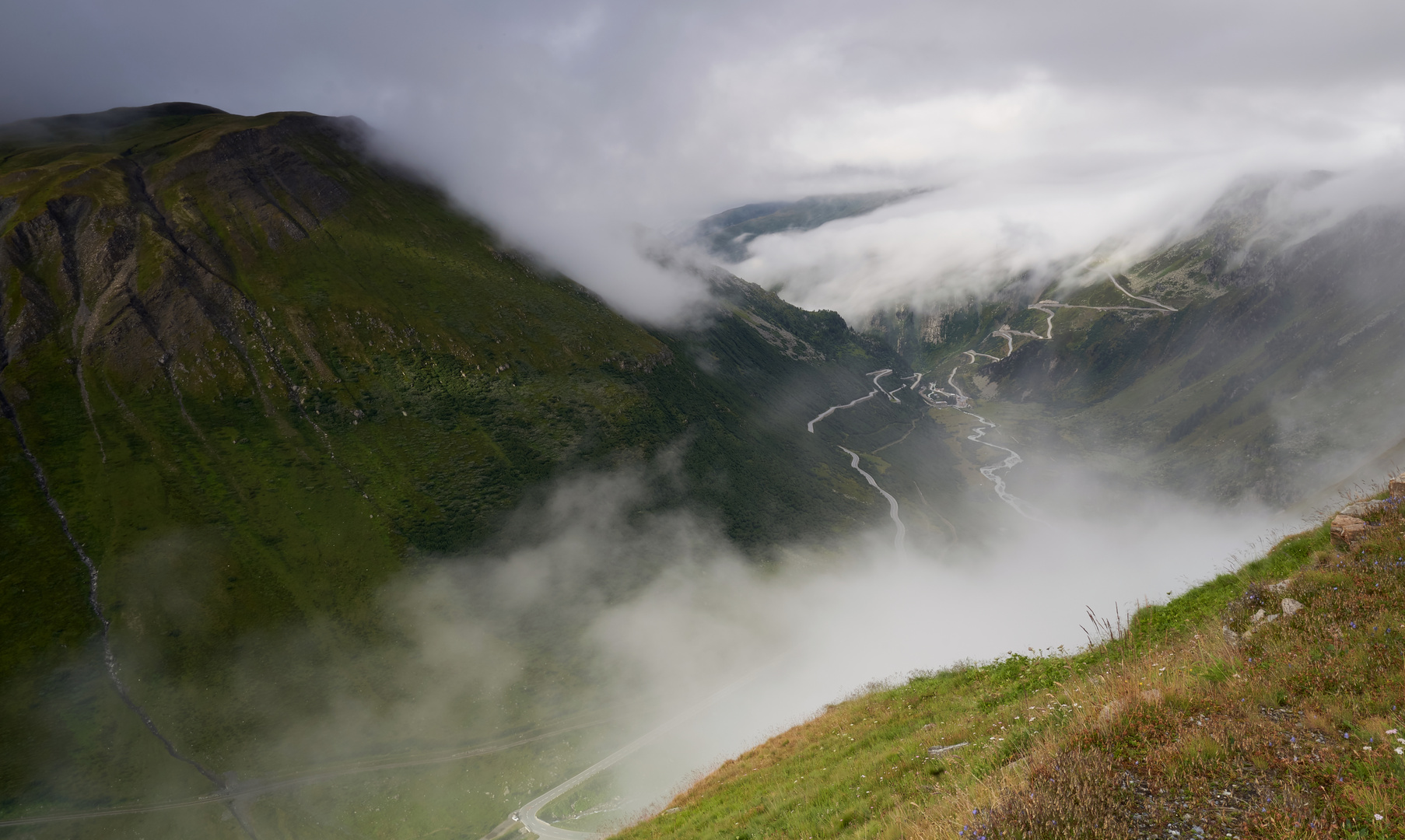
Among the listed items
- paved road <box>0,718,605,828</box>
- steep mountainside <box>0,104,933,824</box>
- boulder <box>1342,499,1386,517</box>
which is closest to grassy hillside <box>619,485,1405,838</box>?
boulder <box>1342,499,1386,517</box>

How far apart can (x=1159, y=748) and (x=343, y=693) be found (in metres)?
106

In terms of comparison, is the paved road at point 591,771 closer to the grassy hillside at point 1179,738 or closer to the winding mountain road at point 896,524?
the grassy hillside at point 1179,738

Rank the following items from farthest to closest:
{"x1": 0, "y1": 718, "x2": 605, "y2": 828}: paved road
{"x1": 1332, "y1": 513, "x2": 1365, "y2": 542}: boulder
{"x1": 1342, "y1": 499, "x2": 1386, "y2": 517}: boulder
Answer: {"x1": 0, "y1": 718, "x2": 605, "y2": 828}: paved road → {"x1": 1342, "y1": 499, "x2": 1386, "y2": 517}: boulder → {"x1": 1332, "y1": 513, "x2": 1365, "y2": 542}: boulder

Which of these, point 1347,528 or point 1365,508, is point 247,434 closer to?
point 1347,528

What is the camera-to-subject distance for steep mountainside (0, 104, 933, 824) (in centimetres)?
8062

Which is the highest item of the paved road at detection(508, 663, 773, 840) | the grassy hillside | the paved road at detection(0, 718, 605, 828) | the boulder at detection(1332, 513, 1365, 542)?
the boulder at detection(1332, 513, 1365, 542)

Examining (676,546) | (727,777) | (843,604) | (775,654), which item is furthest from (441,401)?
(727,777)

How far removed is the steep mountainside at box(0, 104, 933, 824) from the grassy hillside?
8922 cm

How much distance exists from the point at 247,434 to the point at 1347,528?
15043 cm

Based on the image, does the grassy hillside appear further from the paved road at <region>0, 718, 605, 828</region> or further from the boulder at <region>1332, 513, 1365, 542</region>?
the paved road at <region>0, 718, 605, 828</region>

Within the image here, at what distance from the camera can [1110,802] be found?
732 cm

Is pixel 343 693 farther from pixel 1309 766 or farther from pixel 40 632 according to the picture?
pixel 1309 766

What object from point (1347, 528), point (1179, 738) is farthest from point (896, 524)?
point (1179, 738)

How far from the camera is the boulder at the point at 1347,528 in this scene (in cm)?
1375
